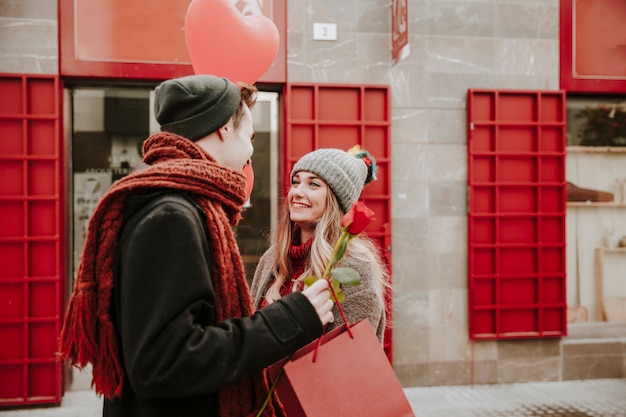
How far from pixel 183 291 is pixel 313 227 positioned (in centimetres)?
160

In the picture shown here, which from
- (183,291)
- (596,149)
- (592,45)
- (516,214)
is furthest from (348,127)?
(183,291)

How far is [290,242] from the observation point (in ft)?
9.86

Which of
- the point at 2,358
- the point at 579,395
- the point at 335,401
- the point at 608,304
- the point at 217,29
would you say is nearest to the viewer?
the point at 335,401

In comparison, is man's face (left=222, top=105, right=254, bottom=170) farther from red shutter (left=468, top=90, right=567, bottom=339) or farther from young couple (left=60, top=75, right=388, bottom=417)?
red shutter (left=468, top=90, right=567, bottom=339)

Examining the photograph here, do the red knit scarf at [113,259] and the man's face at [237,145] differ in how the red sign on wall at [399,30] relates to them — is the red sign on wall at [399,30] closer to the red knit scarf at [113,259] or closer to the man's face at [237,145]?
the man's face at [237,145]

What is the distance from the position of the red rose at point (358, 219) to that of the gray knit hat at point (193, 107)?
475 millimetres

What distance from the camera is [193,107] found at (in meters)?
1.63

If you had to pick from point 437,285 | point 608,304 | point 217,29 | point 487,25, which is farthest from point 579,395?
point 217,29

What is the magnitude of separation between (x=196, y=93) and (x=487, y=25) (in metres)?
4.83

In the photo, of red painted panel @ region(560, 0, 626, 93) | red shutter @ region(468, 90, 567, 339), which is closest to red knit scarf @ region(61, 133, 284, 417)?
red shutter @ region(468, 90, 567, 339)

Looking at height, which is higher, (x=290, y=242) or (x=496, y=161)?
(x=496, y=161)

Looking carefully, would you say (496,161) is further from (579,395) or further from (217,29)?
(217,29)

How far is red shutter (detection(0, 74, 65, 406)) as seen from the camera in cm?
501

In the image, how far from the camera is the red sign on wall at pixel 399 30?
502 centimetres
